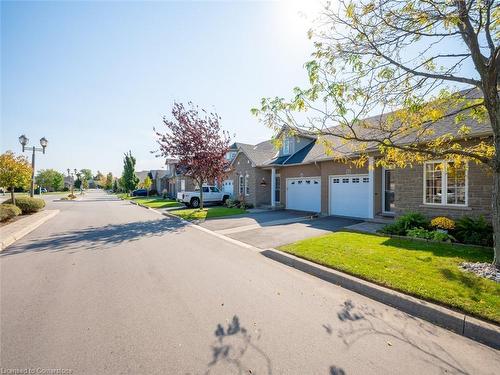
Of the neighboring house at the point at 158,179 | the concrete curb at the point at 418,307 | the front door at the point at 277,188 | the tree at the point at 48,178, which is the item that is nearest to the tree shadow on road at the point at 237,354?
the concrete curb at the point at 418,307

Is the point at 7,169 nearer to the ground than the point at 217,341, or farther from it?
farther from it

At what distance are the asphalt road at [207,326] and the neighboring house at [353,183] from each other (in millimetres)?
3738

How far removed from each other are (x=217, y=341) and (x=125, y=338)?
3.93 feet

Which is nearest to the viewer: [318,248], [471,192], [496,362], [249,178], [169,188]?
[496,362]

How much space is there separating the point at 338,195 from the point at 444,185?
541 centimetres

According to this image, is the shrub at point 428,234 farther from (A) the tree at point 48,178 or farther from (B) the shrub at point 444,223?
(A) the tree at point 48,178

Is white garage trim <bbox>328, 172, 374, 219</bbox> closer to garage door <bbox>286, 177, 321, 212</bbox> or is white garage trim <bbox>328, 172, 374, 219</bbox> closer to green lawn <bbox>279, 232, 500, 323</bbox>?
garage door <bbox>286, 177, 321, 212</bbox>

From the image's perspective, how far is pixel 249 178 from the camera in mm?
20938

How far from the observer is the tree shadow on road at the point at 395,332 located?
285cm

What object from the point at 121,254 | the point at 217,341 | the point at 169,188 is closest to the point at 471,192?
the point at 217,341

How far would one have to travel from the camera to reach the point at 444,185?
9227 millimetres

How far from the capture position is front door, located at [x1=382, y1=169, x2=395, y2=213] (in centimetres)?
1196

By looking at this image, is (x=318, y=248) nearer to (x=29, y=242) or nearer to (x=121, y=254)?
(x=121, y=254)

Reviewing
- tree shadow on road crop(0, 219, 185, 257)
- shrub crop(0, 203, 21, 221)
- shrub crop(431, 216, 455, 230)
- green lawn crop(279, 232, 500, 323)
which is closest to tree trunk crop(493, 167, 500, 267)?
green lawn crop(279, 232, 500, 323)
